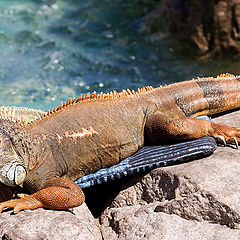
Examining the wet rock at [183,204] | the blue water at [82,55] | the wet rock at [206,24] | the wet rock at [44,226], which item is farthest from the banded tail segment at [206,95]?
the wet rock at [206,24]

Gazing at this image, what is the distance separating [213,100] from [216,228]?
191 cm

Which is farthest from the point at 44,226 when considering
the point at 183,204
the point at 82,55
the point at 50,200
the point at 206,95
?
the point at 82,55

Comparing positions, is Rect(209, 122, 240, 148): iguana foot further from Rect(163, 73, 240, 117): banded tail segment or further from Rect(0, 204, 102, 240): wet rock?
Rect(0, 204, 102, 240): wet rock

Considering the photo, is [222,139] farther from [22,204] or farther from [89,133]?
[22,204]

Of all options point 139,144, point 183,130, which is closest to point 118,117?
point 139,144

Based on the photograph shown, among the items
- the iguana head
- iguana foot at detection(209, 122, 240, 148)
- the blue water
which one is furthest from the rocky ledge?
the blue water

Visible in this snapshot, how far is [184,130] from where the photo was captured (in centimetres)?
443

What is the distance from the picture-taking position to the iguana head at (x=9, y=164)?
383cm

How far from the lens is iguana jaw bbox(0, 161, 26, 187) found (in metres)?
3.83

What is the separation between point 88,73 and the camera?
10086 millimetres

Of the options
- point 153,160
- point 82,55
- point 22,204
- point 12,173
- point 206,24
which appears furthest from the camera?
point 82,55

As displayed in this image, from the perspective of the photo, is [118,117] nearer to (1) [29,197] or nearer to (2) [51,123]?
(2) [51,123]

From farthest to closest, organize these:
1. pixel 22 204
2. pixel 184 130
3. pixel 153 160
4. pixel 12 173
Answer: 1. pixel 184 130
2. pixel 153 160
3. pixel 12 173
4. pixel 22 204

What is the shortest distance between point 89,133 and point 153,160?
0.73m
